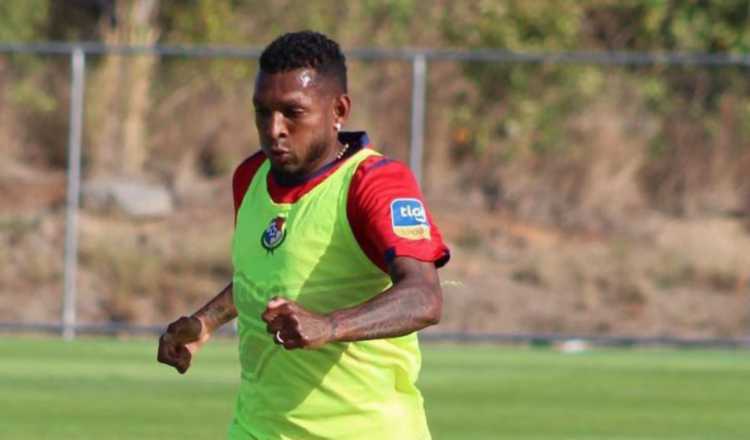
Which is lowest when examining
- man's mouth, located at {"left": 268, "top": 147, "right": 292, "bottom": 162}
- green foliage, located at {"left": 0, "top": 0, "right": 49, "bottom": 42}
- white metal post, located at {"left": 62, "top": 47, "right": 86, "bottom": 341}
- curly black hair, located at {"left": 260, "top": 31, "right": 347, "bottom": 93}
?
man's mouth, located at {"left": 268, "top": 147, "right": 292, "bottom": 162}

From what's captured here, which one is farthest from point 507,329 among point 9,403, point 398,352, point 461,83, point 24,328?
point 398,352

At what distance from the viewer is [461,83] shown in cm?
2309

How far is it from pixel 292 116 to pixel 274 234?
0.38m

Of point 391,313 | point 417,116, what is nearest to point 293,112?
point 391,313

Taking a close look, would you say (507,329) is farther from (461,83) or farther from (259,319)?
(259,319)

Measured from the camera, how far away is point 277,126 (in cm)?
522

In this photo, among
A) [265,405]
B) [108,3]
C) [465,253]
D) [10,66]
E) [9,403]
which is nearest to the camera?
[265,405]

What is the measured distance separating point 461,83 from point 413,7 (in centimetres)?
323

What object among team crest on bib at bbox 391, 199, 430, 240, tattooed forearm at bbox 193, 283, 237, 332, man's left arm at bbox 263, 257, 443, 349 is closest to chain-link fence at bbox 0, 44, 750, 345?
tattooed forearm at bbox 193, 283, 237, 332

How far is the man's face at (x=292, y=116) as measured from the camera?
5.24 meters

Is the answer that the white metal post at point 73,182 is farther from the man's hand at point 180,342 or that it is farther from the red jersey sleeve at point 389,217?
the red jersey sleeve at point 389,217

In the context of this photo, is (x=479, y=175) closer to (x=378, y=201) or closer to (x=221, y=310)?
(x=221, y=310)

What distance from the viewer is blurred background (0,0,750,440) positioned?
20.7 metres

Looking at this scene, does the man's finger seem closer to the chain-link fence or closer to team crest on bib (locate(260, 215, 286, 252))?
team crest on bib (locate(260, 215, 286, 252))
